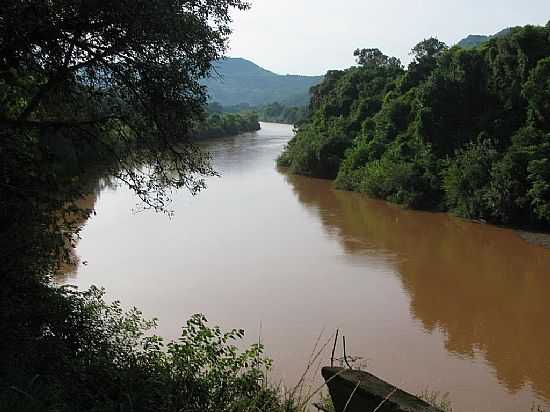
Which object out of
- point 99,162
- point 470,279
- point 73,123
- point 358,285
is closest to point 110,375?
point 73,123

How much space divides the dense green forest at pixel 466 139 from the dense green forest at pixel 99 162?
1750cm

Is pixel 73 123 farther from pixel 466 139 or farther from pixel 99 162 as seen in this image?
pixel 466 139

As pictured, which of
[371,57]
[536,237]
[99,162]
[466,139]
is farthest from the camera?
[371,57]

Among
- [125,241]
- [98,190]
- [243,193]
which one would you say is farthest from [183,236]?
[98,190]

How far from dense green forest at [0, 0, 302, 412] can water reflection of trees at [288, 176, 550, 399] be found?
6.60 metres

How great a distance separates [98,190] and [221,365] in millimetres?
26162

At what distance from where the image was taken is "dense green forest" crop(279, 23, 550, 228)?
21.8 m

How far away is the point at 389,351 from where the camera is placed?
10.8m

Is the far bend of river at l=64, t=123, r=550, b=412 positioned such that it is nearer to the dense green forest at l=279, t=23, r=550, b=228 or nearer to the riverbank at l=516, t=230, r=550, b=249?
the riverbank at l=516, t=230, r=550, b=249

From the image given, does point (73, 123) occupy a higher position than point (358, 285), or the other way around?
point (73, 123)

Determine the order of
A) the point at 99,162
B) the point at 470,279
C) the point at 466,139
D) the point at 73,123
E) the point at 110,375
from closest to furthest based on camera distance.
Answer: the point at 110,375
the point at 73,123
the point at 99,162
the point at 470,279
the point at 466,139

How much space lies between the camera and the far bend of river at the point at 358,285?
1042 cm

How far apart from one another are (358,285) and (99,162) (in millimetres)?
9386

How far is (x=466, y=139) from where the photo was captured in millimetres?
25625
